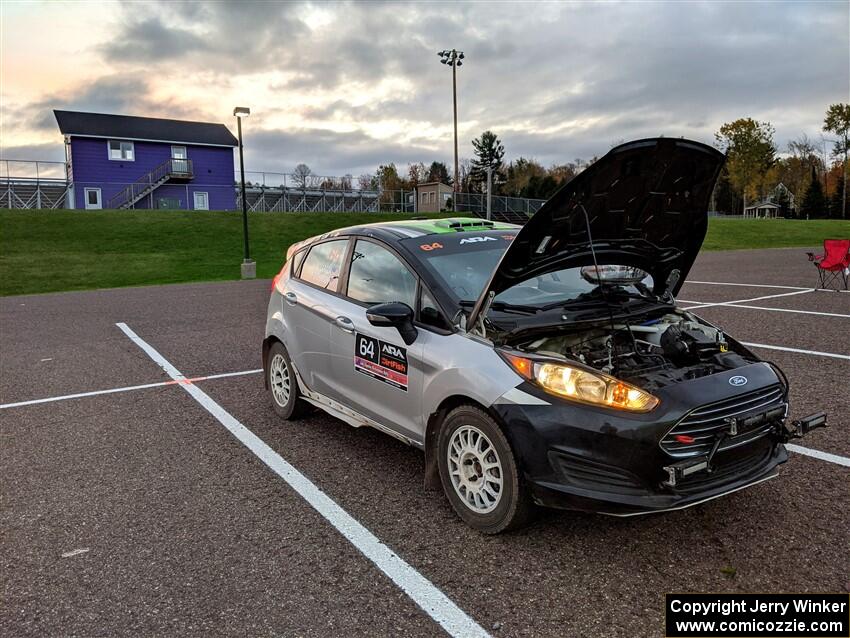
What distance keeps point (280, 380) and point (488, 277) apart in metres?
2.29

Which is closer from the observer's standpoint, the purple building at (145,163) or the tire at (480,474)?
the tire at (480,474)

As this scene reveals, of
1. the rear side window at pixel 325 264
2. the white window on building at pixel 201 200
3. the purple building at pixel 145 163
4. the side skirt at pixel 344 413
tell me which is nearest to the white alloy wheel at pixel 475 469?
the side skirt at pixel 344 413

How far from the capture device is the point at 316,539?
337 centimetres

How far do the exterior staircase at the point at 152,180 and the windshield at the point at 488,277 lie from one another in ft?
136

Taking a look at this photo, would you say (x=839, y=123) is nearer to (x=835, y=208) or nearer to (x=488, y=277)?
(x=835, y=208)

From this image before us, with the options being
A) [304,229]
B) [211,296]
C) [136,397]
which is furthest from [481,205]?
[136,397]

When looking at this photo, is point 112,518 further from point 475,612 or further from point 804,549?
point 804,549

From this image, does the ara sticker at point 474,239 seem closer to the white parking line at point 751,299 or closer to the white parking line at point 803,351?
the white parking line at point 803,351

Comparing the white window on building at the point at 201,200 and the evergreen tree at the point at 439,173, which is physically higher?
the evergreen tree at the point at 439,173

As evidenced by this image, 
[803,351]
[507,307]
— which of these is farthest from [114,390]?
[803,351]

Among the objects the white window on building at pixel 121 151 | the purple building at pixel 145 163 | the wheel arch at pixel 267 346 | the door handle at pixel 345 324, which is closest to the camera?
the door handle at pixel 345 324

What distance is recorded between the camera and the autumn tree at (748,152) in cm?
7244

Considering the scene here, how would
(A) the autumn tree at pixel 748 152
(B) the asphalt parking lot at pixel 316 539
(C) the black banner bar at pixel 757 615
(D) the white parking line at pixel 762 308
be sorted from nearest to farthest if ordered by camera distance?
1. (C) the black banner bar at pixel 757 615
2. (B) the asphalt parking lot at pixel 316 539
3. (D) the white parking line at pixel 762 308
4. (A) the autumn tree at pixel 748 152

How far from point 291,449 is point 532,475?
7.42ft
